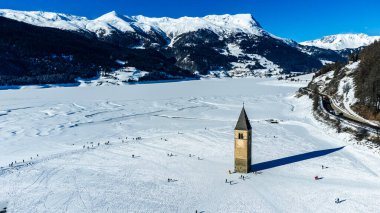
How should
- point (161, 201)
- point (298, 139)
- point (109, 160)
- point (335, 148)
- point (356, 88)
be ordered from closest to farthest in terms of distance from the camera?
point (161, 201), point (109, 160), point (335, 148), point (298, 139), point (356, 88)

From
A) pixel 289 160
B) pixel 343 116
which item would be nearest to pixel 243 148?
pixel 289 160

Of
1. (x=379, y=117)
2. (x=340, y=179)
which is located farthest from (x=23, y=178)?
(x=379, y=117)

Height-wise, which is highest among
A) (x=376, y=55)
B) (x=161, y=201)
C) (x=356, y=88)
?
(x=376, y=55)

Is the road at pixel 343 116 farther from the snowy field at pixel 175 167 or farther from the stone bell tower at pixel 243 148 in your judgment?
the stone bell tower at pixel 243 148

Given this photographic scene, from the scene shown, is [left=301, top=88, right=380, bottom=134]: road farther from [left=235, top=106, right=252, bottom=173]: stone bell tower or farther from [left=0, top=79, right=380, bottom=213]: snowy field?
[left=235, top=106, right=252, bottom=173]: stone bell tower

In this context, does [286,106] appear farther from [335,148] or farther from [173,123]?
[335,148]
